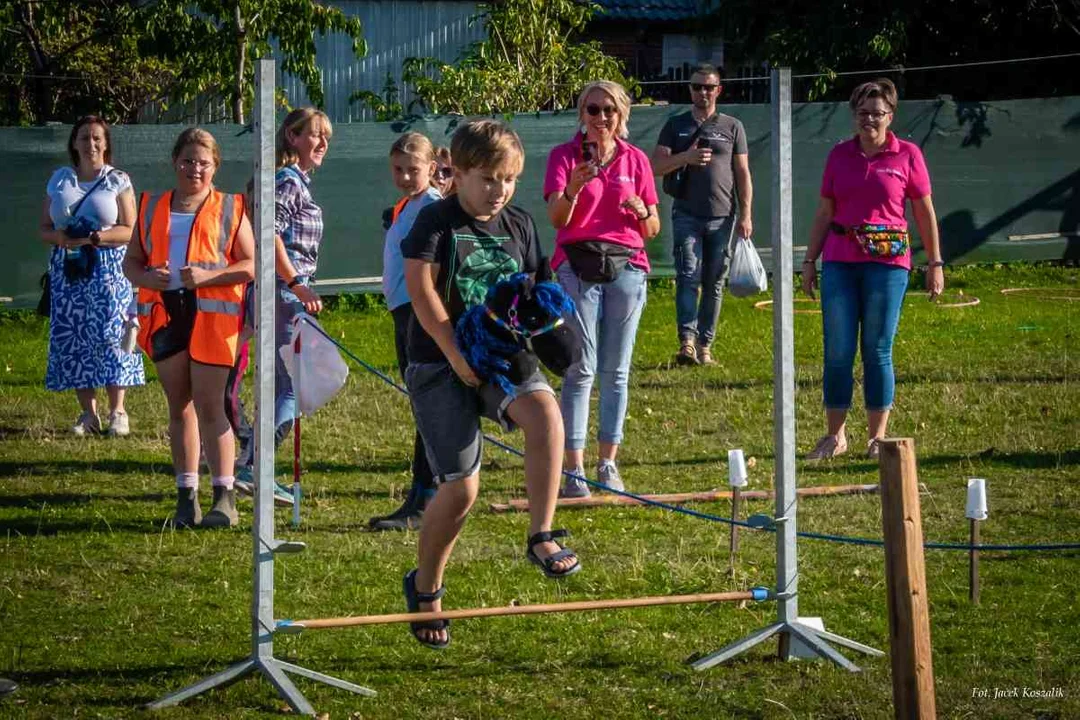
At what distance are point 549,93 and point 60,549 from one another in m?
11.8

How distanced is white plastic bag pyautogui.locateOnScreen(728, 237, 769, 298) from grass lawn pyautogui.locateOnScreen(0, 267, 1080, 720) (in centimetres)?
75

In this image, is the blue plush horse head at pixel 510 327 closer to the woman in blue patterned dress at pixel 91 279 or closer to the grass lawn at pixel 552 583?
the grass lawn at pixel 552 583

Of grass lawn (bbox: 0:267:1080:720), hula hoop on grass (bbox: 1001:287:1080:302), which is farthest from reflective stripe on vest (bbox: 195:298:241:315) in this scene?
hula hoop on grass (bbox: 1001:287:1080:302)

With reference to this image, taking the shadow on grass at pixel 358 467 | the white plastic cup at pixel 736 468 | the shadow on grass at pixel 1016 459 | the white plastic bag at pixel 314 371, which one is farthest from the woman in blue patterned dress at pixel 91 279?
the shadow on grass at pixel 1016 459

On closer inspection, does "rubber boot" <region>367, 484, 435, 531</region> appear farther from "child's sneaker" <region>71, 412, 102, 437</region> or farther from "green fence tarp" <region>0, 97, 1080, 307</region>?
"green fence tarp" <region>0, 97, 1080, 307</region>

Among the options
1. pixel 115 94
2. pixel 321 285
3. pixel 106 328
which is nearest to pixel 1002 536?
pixel 106 328

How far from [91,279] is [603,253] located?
11.9 ft

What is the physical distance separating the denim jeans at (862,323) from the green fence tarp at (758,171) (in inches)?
293

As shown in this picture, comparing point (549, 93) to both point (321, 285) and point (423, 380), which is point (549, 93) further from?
point (423, 380)

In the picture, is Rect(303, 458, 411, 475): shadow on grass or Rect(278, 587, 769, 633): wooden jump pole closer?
Rect(278, 587, 769, 633): wooden jump pole

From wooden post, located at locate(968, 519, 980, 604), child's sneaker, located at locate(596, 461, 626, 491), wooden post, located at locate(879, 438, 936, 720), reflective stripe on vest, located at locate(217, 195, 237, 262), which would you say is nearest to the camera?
wooden post, located at locate(879, 438, 936, 720)

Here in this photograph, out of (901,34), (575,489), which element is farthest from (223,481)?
(901,34)

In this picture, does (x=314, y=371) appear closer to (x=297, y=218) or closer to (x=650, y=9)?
(x=297, y=218)

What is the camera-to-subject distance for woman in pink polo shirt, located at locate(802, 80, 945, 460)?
8805 millimetres
